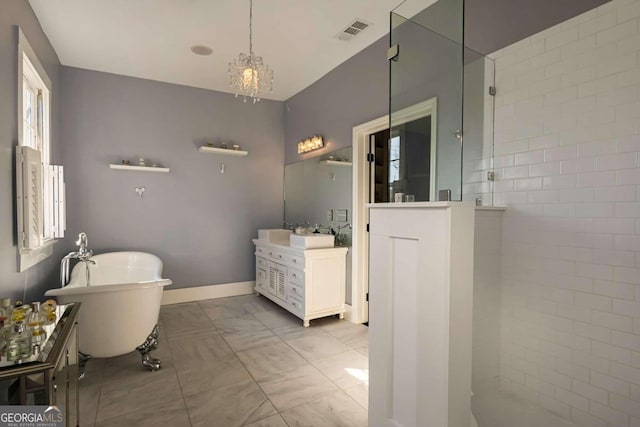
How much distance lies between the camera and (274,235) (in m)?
4.62

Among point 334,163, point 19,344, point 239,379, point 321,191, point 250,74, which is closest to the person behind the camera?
point 19,344

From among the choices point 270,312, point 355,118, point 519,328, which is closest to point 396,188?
point 519,328

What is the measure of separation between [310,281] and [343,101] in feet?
7.06

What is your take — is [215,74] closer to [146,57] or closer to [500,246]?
[146,57]

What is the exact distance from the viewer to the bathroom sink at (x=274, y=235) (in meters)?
4.58

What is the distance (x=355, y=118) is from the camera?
3764mm

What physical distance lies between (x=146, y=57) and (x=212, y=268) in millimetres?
2849

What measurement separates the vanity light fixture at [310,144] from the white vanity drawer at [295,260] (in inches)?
59.5

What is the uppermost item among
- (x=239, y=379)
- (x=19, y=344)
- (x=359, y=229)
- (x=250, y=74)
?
(x=250, y=74)

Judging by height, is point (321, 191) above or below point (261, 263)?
above

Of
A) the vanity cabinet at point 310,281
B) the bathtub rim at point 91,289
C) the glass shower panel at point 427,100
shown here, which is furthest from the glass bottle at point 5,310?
the vanity cabinet at point 310,281

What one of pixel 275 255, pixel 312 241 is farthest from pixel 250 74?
pixel 275 255

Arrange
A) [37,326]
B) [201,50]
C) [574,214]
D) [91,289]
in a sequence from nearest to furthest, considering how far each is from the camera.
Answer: [37,326], [574,214], [91,289], [201,50]

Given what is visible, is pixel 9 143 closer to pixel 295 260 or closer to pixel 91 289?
pixel 91 289
